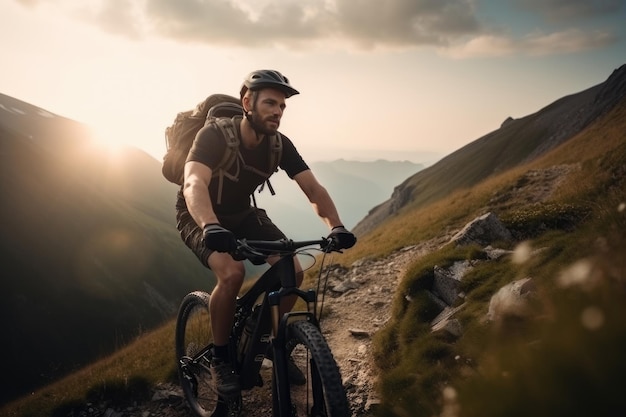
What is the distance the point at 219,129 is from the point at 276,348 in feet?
10.2

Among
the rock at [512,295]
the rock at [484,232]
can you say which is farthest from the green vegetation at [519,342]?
the rock at [484,232]

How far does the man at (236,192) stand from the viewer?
5078 mm

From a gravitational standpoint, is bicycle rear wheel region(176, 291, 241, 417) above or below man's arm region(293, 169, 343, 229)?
below

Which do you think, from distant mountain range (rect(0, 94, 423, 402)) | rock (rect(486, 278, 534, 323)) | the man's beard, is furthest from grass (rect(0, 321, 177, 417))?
distant mountain range (rect(0, 94, 423, 402))

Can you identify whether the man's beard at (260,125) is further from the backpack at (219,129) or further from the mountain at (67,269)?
the mountain at (67,269)

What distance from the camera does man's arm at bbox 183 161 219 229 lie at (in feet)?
15.2


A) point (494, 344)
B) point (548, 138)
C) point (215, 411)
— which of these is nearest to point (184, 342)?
point (215, 411)

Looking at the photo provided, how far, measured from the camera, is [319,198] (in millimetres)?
6035

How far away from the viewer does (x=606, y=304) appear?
1911 mm

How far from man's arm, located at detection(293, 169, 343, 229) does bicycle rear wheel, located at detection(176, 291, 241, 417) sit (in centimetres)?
243

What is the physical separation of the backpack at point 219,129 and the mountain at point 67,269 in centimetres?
5788

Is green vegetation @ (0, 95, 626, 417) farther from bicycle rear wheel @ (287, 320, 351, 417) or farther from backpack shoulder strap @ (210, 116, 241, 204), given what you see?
backpack shoulder strap @ (210, 116, 241, 204)

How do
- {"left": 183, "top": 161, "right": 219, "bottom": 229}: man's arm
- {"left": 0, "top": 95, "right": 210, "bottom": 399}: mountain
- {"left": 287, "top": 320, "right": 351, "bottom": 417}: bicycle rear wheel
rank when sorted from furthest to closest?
{"left": 0, "top": 95, "right": 210, "bottom": 399}: mountain < {"left": 183, "top": 161, "right": 219, "bottom": 229}: man's arm < {"left": 287, "top": 320, "right": 351, "bottom": 417}: bicycle rear wheel

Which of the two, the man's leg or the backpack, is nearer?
the man's leg
